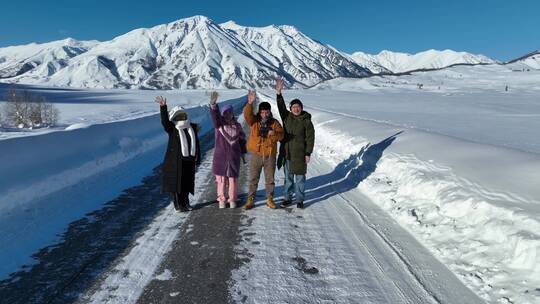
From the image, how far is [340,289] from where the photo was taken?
12.1 ft

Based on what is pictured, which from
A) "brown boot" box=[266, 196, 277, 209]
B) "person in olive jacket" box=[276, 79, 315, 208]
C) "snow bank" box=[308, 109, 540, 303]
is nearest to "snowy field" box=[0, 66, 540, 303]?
"snow bank" box=[308, 109, 540, 303]

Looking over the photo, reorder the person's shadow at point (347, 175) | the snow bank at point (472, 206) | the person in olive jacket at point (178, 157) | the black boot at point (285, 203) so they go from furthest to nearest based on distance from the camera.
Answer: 1. the person's shadow at point (347, 175)
2. the black boot at point (285, 203)
3. the person in olive jacket at point (178, 157)
4. the snow bank at point (472, 206)

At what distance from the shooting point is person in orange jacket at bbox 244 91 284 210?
20.4 ft

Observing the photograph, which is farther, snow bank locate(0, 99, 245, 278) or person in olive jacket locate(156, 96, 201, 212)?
person in olive jacket locate(156, 96, 201, 212)

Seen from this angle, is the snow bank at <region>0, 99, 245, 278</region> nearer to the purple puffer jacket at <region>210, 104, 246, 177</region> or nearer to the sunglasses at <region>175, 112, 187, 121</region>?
the sunglasses at <region>175, 112, 187, 121</region>

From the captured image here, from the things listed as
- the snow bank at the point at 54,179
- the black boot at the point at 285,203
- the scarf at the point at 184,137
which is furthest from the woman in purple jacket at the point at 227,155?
the snow bank at the point at 54,179

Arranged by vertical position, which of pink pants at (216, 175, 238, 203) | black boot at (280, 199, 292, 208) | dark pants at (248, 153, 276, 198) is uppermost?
dark pants at (248, 153, 276, 198)

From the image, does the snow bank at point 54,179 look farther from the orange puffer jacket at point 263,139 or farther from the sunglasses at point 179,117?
the orange puffer jacket at point 263,139

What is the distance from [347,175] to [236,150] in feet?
10.1

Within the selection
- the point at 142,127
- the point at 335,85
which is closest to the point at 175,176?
the point at 142,127

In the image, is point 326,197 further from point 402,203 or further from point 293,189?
point 402,203

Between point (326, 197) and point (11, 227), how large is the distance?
472cm

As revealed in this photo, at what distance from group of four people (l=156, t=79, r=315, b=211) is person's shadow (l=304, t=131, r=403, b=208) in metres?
0.81

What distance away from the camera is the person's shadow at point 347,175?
23.7 ft
